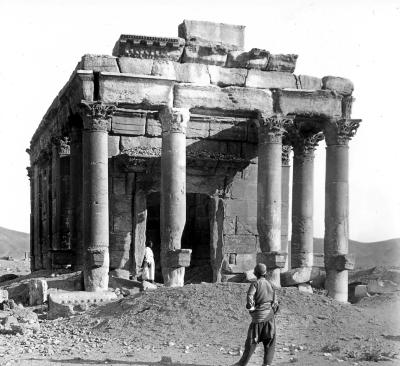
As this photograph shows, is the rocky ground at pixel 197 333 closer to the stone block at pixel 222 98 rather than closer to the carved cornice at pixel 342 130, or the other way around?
the stone block at pixel 222 98

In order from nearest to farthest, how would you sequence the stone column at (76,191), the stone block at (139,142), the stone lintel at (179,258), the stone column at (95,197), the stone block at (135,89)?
the stone column at (95,197)
the stone lintel at (179,258)
the stone block at (135,89)
the stone column at (76,191)
the stone block at (139,142)

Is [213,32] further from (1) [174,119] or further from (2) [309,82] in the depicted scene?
(2) [309,82]

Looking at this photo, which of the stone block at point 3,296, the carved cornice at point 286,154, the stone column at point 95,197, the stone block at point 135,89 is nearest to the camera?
the stone block at point 3,296

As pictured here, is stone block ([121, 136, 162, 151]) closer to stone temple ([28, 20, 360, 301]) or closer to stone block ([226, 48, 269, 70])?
stone temple ([28, 20, 360, 301])

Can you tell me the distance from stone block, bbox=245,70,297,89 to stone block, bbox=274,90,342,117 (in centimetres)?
24

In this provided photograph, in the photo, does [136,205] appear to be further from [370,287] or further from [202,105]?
[370,287]

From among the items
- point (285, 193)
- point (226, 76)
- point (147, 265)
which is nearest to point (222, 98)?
point (226, 76)

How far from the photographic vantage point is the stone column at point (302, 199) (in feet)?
80.7

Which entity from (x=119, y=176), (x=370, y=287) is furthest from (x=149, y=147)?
(x=370, y=287)

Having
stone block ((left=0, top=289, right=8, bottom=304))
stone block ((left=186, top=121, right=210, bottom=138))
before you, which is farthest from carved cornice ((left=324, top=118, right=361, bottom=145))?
stone block ((left=0, top=289, right=8, bottom=304))

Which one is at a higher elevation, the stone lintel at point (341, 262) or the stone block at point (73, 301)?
the stone lintel at point (341, 262)

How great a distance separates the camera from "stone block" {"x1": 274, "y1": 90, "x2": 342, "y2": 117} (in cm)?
2180

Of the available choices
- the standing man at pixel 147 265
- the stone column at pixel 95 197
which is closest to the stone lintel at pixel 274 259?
the standing man at pixel 147 265

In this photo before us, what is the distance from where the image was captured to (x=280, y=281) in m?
21.8
